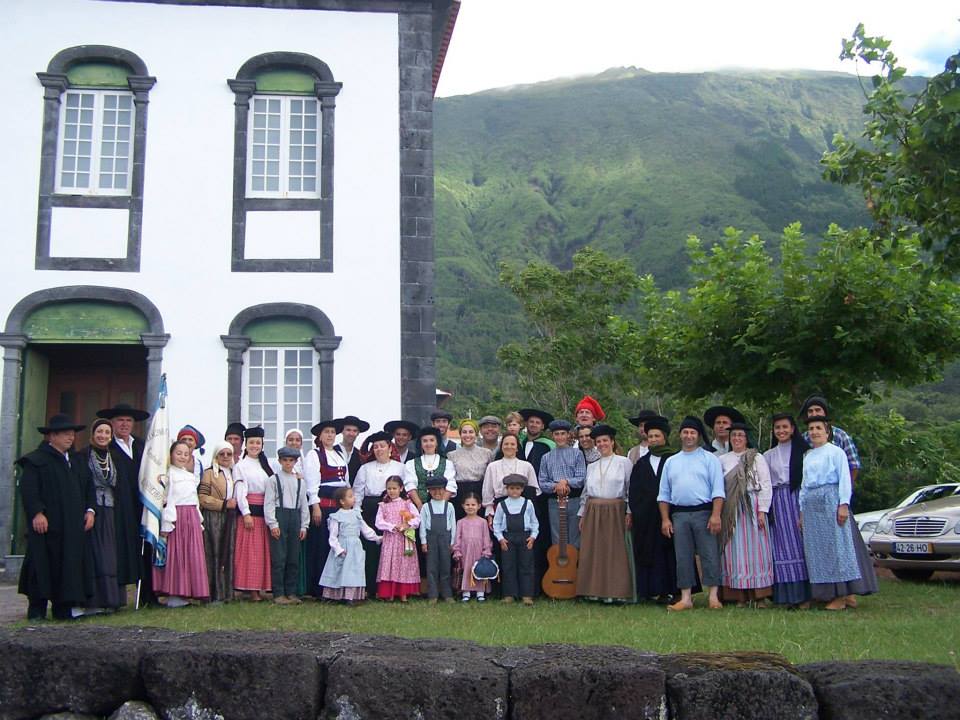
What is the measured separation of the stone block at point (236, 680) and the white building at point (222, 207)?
8.53 metres

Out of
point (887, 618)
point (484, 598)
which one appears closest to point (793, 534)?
point (887, 618)

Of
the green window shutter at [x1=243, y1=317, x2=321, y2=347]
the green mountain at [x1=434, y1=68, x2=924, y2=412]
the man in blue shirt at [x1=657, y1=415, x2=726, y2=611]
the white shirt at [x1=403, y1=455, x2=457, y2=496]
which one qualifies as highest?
the green mountain at [x1=434, y1=68, x2=924, y2=412]

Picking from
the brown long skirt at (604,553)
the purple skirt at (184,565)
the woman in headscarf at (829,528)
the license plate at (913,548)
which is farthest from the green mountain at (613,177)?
the woman in headscarf at (829,528)

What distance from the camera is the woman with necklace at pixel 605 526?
954cm

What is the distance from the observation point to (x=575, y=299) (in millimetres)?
23766

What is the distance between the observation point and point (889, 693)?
420 centimetres

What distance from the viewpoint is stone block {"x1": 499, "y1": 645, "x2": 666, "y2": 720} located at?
170 inches

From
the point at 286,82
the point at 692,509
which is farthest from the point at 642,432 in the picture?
the point at 286,82

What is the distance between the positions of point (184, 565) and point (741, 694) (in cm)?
629

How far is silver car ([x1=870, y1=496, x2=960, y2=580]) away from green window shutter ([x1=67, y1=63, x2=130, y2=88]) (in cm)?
1126

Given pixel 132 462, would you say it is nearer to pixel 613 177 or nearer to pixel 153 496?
pixel 153 496

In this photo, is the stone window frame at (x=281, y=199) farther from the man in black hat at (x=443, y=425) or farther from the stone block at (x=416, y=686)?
the stone block at (x=416, y=686)

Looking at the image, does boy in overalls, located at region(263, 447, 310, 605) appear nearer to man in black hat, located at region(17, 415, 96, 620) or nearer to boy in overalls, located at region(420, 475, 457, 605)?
boy in overalls, located at region(420, 475, 457, 605)

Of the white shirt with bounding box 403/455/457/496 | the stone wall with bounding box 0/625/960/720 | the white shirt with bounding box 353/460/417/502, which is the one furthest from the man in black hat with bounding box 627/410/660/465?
the stone wall with bounding box 0/625/960/720
